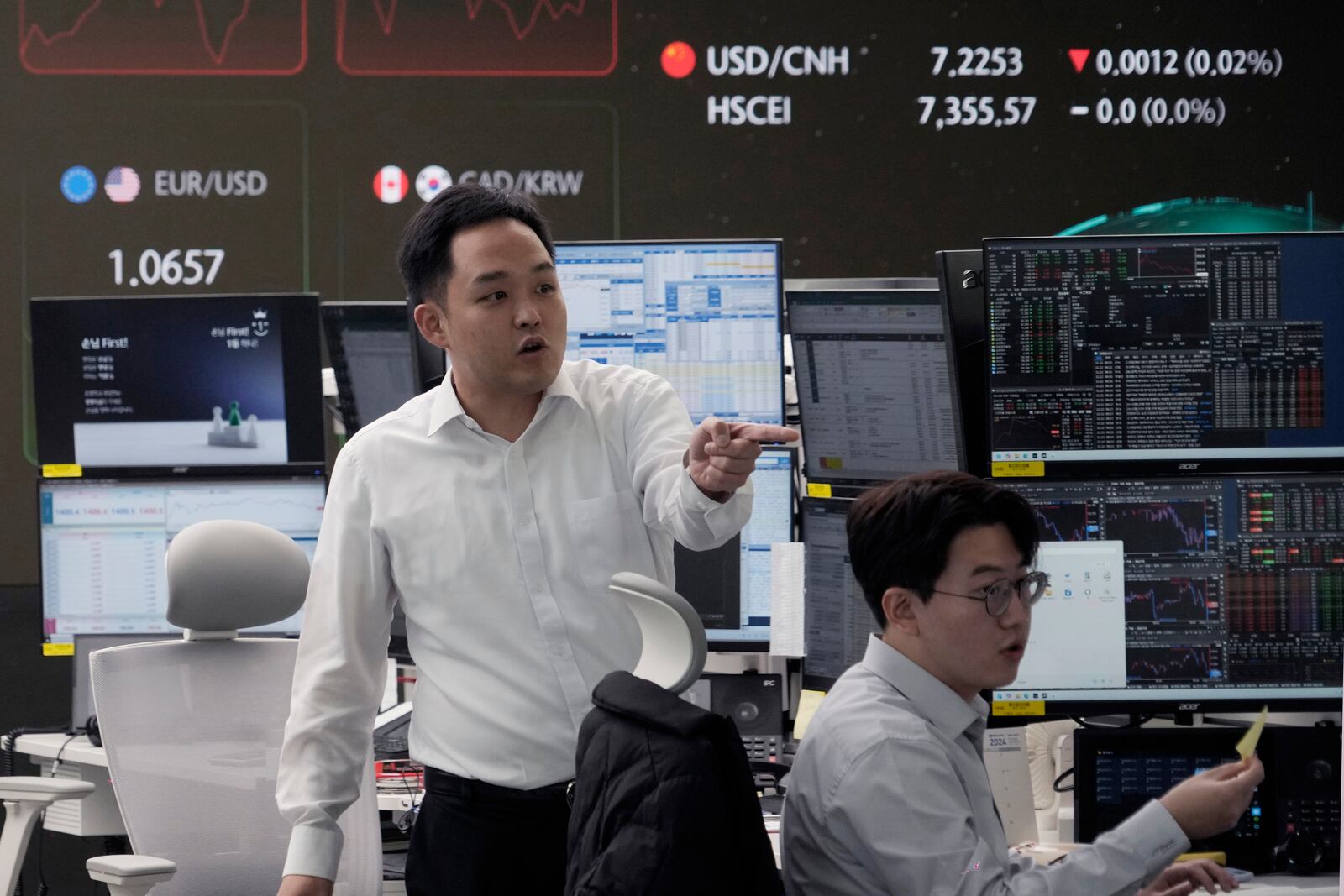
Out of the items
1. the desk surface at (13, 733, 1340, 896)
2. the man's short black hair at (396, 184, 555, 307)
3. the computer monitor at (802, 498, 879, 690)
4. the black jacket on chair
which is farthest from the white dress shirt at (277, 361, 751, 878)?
the desk surface at (13, 733, 1340, 896)

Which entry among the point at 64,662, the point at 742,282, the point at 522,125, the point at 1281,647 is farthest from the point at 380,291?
the point at 1281,647

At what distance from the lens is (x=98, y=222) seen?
441 cm

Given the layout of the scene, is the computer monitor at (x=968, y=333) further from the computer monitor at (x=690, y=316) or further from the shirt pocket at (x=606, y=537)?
the shirt pocket at (x=606, y=537)

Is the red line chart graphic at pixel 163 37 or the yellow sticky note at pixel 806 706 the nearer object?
the yellow sticky note at pixel 806 706

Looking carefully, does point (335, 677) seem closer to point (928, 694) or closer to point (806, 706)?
point (928, 694)

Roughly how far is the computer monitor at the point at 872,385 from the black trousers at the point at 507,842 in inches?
35.2

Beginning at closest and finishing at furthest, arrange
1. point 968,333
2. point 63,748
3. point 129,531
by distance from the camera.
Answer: point 968,333 → point 63,748 → point 129,531

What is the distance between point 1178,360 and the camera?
2.22m

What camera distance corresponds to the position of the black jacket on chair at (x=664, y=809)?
1.26 meters

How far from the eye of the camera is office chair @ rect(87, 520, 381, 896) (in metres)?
2.35

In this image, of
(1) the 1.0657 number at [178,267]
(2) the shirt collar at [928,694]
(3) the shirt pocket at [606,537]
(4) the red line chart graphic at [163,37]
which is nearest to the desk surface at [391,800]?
(2) the shirt collar at [928,694]

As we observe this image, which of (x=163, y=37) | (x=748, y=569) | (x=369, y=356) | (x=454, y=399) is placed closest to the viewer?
(x=454, y=399)

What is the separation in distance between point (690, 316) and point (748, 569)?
0.49 metres

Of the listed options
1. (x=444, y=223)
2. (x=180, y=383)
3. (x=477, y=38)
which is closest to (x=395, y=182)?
(x=477, y=38)
